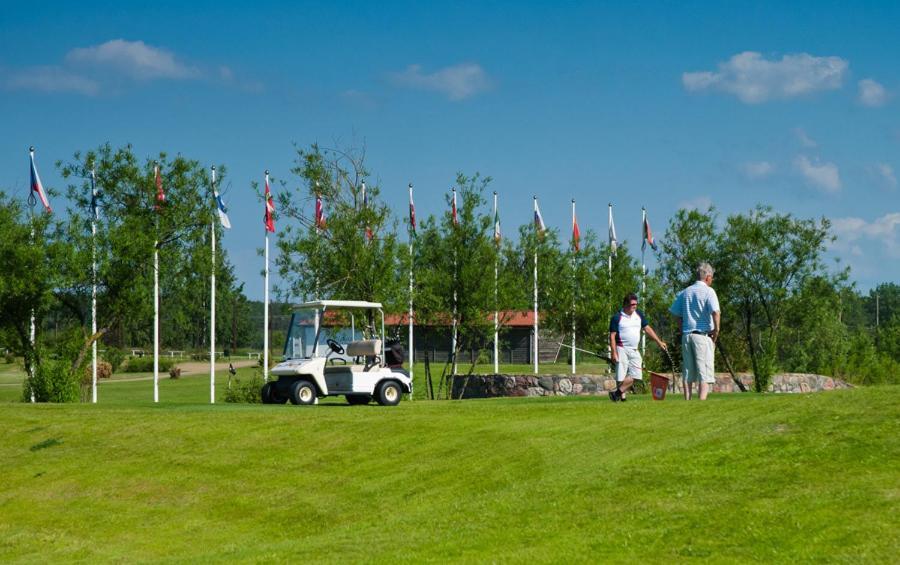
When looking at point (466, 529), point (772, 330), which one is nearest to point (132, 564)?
point (466, 529)

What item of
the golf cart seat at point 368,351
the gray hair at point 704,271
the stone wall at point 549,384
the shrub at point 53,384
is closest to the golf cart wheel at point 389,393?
the golf cart seat at point 368,351

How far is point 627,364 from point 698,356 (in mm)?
2180

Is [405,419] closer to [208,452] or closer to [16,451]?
[208,452]

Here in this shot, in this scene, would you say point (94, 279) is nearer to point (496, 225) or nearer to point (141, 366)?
point (496, 225)

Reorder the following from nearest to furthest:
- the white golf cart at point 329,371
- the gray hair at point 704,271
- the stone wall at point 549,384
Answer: the gray hair at point 704,271 < the white golf cart at point 329,371 < the stone wall at point 549,384

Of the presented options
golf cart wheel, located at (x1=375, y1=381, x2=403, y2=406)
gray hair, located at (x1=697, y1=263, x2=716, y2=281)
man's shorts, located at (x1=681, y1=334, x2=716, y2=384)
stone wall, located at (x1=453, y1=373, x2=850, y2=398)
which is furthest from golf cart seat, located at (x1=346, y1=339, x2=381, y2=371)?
stone wall, located at (x1=453, y1=373, x2=850, y2=398)

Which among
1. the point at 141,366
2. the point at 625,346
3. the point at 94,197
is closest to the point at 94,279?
the point at 94,197

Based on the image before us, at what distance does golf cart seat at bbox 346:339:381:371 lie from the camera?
2198cm

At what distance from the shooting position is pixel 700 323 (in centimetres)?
1553

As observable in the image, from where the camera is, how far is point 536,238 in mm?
39469

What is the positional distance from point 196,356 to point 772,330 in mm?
67188

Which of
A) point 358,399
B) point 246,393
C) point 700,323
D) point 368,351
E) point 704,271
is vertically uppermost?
point 704,271

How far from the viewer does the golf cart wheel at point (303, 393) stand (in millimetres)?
21656

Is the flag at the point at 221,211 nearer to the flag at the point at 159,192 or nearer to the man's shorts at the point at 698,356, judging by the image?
the flag at the point at 159,192
